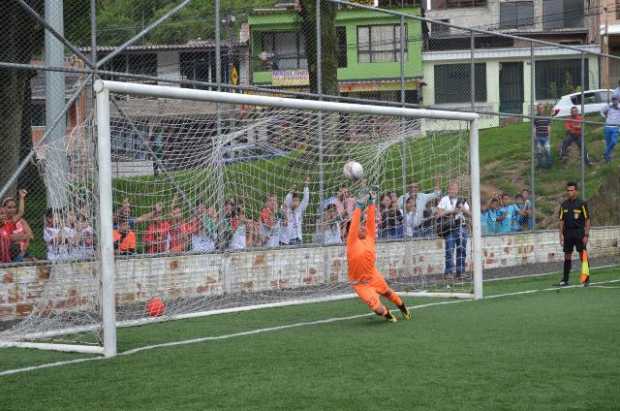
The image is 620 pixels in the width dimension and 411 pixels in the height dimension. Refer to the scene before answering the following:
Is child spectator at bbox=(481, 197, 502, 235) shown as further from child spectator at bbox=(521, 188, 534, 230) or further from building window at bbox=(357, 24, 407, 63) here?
building window at bbox=(357, 24, 407, 63)

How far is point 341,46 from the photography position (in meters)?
17.6

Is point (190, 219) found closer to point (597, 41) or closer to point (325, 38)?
point (325, 38)

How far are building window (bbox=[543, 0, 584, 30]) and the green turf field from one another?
177 ft

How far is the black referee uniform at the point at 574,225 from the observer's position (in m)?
17.5

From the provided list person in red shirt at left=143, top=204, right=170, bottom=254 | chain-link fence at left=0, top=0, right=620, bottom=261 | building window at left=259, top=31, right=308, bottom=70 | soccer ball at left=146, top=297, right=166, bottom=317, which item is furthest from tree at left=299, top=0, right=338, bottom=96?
soccer ball at left=146, top=297, right=166, bottom=317

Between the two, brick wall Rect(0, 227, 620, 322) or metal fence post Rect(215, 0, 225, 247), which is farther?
metal fence post Rect(215, 0, 225, 247)

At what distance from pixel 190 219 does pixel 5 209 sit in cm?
242

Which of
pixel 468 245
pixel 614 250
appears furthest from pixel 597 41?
pixel 468 245

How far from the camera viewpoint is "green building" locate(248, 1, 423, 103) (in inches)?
637

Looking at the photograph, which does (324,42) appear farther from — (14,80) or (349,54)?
(14,80)

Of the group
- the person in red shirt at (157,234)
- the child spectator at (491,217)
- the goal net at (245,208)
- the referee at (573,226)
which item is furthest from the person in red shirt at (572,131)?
the person in red shirt at (157,234)

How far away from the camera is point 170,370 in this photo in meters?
8.56

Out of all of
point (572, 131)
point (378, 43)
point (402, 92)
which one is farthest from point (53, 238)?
point (572, 131)

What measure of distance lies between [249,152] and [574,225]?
657 centimetres
